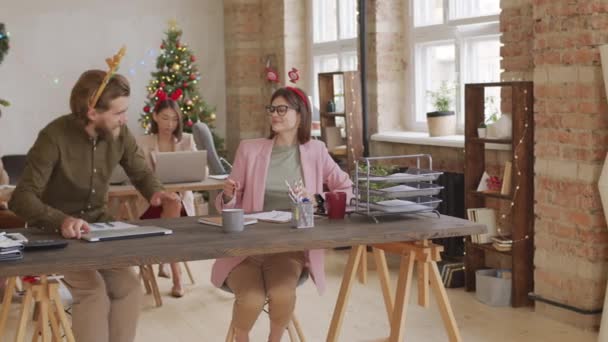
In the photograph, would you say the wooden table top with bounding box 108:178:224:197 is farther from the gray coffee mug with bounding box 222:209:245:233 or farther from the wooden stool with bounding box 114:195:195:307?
the gray coffee mug with bounding box 222:209:245:233

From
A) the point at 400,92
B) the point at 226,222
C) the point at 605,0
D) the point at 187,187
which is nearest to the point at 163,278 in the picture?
the point at 187,187

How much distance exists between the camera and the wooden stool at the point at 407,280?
3809 millimetres

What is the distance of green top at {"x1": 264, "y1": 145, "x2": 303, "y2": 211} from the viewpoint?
428 cm

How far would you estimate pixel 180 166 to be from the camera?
5820 millimetres

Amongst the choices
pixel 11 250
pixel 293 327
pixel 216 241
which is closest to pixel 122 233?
pixel 216 241

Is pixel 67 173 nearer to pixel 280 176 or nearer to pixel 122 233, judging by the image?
pixel 122 233

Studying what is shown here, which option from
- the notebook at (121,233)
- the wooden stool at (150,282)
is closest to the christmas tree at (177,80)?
the wooden stool at (150,282)

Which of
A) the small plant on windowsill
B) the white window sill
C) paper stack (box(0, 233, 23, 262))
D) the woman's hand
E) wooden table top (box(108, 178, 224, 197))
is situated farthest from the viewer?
the white window sill

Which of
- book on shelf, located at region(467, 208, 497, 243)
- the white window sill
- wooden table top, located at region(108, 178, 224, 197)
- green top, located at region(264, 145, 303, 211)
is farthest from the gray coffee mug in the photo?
the white window sill

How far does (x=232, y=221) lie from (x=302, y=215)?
29 cm

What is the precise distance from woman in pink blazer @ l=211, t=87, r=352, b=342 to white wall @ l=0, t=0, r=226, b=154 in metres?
5.47

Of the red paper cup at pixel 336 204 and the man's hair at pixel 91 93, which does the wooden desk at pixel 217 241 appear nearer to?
the red paper cup at pixel 336 204

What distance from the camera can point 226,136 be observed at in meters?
10.2

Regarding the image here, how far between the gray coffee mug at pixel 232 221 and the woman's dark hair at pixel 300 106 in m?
0.83
